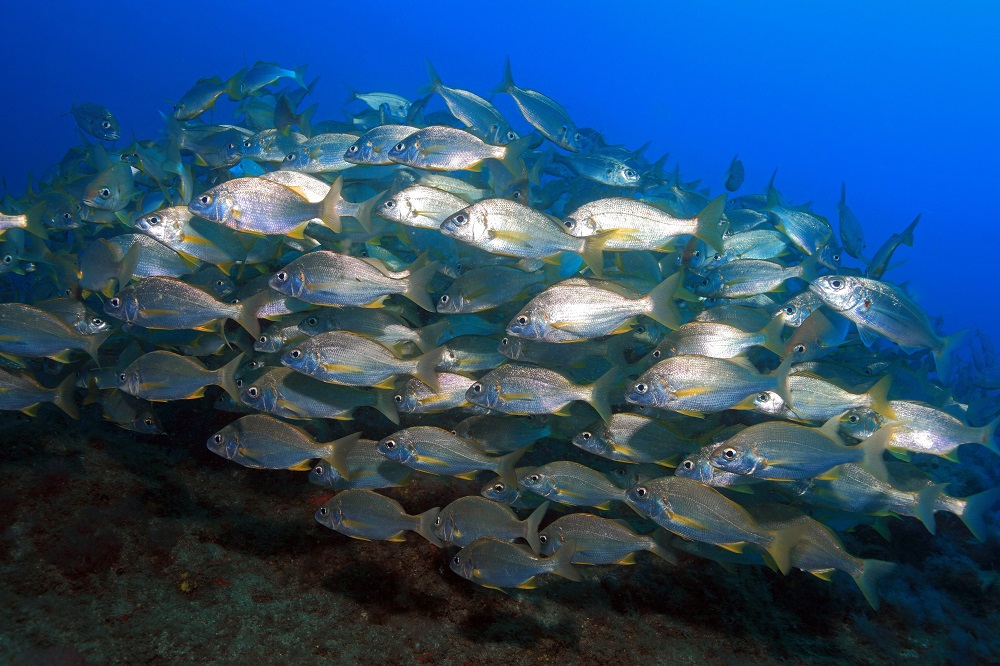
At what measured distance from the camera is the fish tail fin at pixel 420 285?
11.5 feet

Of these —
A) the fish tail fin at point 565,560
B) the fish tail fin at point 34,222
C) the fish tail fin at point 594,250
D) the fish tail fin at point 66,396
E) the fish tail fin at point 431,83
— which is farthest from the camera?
the fish tail fin at point 431,83

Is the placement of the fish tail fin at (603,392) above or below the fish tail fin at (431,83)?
below

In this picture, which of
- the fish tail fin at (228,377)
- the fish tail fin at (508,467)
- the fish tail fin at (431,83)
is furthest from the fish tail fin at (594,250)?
the fish tail fin at (431,83)

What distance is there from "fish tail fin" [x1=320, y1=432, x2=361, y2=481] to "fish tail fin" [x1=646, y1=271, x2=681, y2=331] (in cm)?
237

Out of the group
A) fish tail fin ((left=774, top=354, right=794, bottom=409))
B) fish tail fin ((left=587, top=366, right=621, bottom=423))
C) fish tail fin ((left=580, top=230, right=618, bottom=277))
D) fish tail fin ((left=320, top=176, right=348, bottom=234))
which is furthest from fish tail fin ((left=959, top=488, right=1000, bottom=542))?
fish tail fin ((left=320, top=176, right=348, bottom=234))

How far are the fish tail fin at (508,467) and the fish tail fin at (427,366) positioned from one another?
80 cm

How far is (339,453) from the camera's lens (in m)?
3.55

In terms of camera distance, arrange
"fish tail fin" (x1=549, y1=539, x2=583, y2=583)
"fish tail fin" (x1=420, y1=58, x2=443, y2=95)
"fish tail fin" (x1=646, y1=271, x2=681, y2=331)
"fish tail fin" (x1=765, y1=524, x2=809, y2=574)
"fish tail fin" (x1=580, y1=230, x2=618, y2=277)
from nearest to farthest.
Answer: "fish tail fin" (x1=765, y1=524, x2=809, y2=574) < "fish tail fin" (x1=549, y1=539, x2=583, y2=583) < "fish tail fin" (x1=646, y1=271, x2=681, y2=331) < "fish tail fin" (x1=580, y1=230, x2=618, y2=277) < "fish tail fin" (x1=420, y1=58, x2=443, y2=95)

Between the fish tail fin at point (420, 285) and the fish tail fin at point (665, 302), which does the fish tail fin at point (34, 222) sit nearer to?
the fish tail fin at point (420, 285)

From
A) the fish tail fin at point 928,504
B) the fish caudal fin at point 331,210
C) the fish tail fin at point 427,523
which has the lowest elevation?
the fish tail fin at point 427,523

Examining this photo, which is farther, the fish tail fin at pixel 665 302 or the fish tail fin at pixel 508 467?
the fish tail fin at pixel 508 467

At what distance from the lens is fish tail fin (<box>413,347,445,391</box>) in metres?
3.48

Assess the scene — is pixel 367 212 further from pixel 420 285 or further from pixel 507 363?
pixel 507 363

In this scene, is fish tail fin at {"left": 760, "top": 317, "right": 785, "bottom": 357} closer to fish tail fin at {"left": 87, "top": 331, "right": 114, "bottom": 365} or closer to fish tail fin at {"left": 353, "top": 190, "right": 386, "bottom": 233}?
fish tail fin at {"left": 353, "top": 190, "right": 386, "bottom": 233}
